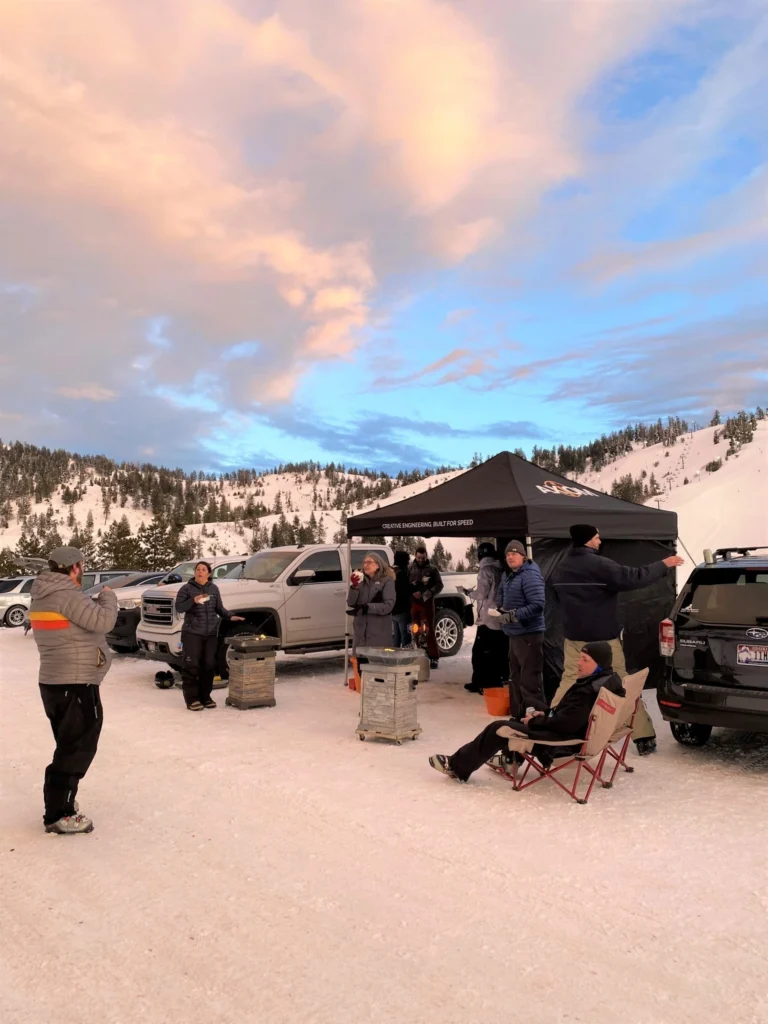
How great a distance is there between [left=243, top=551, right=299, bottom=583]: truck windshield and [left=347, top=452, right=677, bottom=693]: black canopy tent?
143 cm

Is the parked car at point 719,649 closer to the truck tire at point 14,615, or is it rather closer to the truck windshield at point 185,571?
the truck windshield at point 185,571

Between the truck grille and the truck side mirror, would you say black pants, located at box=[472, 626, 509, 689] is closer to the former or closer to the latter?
the truck side mirror

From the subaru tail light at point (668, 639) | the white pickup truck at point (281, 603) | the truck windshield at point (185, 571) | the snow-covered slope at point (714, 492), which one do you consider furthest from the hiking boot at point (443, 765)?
the snow-covered slope at point (714, 492)

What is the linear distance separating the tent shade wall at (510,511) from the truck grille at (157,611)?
2897mm

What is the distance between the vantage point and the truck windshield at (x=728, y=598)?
6018 millimetres

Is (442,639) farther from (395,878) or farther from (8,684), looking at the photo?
(395,878)

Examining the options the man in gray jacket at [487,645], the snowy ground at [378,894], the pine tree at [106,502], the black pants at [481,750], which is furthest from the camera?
the pine tree at [106,502]

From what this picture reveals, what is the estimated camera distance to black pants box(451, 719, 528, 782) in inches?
216

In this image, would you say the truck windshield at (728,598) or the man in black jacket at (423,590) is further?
the man in black jacket at (423,590)

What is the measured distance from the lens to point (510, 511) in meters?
8.16

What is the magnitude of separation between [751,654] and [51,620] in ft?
17.4

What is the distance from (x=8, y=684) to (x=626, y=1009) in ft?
33.9

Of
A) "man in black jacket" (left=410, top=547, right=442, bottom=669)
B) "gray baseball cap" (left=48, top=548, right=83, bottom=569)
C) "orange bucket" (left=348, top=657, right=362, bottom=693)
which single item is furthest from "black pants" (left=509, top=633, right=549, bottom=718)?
"gray baseball cap" (left=48, top=548, right=83, bottom=569)

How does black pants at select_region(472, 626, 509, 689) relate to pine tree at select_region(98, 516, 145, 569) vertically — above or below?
below
